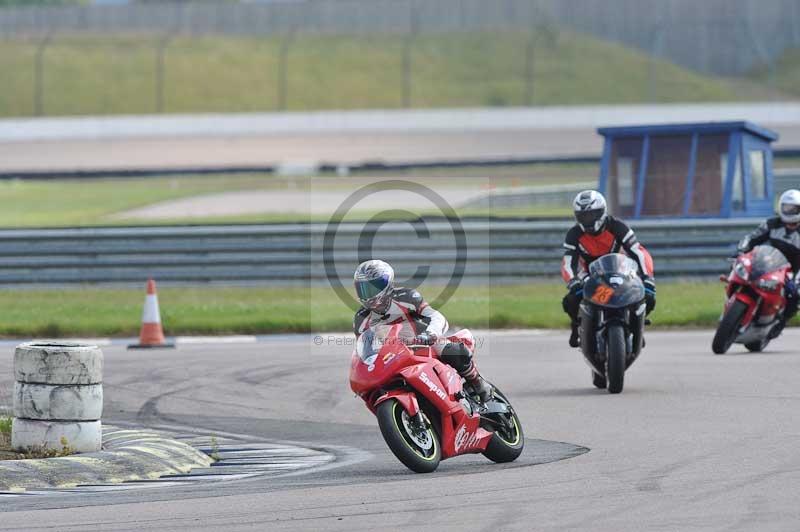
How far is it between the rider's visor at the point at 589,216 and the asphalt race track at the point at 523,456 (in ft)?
4.75

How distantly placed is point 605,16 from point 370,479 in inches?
2760

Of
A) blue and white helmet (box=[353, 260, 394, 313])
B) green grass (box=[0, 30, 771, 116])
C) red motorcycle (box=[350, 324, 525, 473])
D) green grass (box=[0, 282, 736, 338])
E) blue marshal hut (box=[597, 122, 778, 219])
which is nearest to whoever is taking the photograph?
red motorcycle (box=[350, 324, 525, 473])

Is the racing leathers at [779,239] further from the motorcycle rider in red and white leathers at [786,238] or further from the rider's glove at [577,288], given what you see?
the rider's glove at [577,288]

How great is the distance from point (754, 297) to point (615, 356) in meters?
3.39

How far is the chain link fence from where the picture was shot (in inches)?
2581

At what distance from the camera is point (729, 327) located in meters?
14.9

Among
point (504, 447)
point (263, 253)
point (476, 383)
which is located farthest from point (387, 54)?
point (504, 447)

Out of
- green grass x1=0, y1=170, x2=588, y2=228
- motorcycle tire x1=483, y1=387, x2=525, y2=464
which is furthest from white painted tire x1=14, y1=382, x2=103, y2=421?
green grass x1=0, y1=170, x2=588, y2=228

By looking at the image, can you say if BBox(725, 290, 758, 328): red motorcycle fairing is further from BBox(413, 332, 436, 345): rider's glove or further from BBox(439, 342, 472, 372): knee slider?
BBox(413, 332, 436, 345): rider's glove

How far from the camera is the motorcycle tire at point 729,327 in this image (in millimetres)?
14812

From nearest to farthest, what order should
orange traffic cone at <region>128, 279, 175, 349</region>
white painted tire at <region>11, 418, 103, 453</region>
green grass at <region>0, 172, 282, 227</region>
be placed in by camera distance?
white painted tire at <region>11, 418, 103, 453</region> → orange traffic cone at <region>128, 279, 175, 349</region> → green grass at <region>0, 172, 282, 227</region>

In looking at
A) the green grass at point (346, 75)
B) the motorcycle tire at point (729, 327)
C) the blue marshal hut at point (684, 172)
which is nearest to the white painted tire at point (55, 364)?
the motorcycle tire at point (729, 327)

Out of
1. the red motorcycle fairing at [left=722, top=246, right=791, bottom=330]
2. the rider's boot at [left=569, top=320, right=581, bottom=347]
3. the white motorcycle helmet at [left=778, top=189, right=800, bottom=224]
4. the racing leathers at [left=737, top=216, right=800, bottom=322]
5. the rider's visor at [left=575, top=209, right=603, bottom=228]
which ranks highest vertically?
the white motorcycle helmet at [left=778, top=189, right=800, bottom=224]

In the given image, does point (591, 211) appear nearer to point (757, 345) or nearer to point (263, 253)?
point (757, 345)
